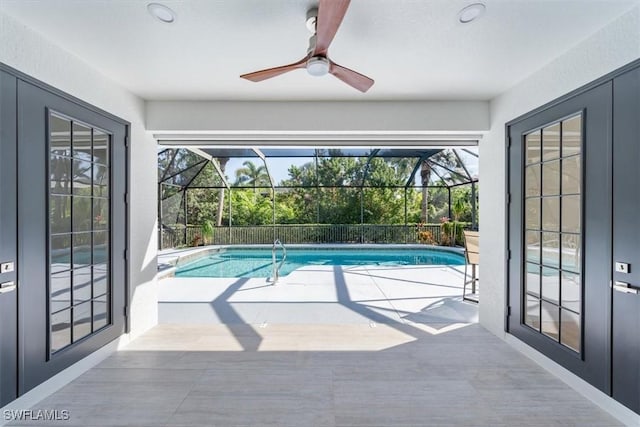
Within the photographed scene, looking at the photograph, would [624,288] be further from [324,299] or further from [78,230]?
[78,230]

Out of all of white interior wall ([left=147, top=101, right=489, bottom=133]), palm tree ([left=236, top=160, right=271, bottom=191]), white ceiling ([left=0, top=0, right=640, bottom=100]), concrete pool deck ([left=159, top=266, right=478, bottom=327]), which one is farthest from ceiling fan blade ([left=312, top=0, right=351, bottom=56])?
palm tree ([left=236, top=160, right=271, bottom=191])

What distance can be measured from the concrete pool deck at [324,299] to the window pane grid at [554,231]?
1.21 meters

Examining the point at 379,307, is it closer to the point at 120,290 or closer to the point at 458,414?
the point at 458,414

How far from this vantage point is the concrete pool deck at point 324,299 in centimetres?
396

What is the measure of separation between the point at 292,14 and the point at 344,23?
0.35 metres

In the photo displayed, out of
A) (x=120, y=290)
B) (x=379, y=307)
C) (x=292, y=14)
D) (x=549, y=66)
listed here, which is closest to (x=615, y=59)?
(x=549, y=66)

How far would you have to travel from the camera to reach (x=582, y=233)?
7.63 feet

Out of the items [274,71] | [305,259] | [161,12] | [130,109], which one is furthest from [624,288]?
[305,259]

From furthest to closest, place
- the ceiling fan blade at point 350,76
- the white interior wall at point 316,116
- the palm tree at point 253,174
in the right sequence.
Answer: the palm tree at point 253,174, the white interior wall at point 316,116, the ceiling fan blade at point 350,76

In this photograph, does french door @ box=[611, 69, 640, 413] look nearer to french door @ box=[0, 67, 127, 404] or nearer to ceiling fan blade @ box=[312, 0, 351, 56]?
ceiling fan blade @ box=[312, 0, 351, 56]

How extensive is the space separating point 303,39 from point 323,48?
422 millimetres

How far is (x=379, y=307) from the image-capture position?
439 centimetres

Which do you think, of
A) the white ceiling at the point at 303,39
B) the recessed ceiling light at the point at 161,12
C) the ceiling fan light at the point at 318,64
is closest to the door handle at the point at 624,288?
the white ceiling at the point at 303,39

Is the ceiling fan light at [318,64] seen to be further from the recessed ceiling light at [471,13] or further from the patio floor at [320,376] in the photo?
the patio floor at [320,376]
